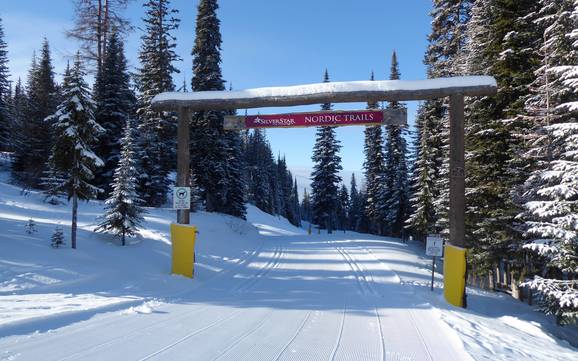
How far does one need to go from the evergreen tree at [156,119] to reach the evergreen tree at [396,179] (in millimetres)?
19490

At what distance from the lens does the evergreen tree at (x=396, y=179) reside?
36.8 m

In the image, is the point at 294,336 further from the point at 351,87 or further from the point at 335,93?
the point at 351,87

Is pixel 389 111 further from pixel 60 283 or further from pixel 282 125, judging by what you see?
pixel 60 283

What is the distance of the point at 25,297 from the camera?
7.69 m

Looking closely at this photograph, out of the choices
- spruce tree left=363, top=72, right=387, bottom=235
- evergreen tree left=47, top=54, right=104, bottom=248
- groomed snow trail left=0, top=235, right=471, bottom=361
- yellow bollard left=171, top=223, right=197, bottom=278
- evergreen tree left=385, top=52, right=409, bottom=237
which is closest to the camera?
groomed snow trail left=0, top=235, right=471, bottom=361

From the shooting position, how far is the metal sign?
11188 mm

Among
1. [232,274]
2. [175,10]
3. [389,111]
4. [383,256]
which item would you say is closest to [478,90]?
[389,111]

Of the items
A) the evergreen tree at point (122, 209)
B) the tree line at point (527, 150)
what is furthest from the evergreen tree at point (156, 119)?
the tree line at point (527, 150)

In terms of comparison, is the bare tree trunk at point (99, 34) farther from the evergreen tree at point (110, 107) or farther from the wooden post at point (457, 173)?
the wooden post at point (457, 173)

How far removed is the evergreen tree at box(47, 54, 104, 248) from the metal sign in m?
5.88

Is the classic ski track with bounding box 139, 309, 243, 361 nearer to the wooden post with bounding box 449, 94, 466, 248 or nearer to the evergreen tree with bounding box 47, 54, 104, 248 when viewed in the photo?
the wooden post with bounding box 449, 94, 466, 248

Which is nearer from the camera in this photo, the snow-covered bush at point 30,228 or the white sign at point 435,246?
the white sign at point 435,246

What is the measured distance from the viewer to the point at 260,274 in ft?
43.7

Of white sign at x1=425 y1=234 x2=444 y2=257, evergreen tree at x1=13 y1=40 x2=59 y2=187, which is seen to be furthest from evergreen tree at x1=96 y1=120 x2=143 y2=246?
evergreen tree at x1=13 y1=40 x2=59 y2=187
